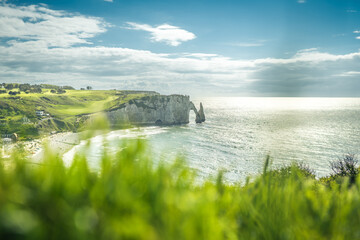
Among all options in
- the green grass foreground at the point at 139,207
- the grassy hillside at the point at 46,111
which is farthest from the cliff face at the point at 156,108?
the green grass foreground at the point at 139,207

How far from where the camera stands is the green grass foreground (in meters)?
1.00

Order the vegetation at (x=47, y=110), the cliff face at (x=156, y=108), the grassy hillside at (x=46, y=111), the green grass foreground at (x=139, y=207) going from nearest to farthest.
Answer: the green grass foreground at (x=139, y=207), the grassy hillside at (x=46, y=111), the vegetation at (x=47, y=110), the cliff face at (x=156, y=108)

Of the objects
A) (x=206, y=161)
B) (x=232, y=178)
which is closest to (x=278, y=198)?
(x=232, y=178)

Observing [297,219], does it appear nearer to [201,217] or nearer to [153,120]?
[201,217]

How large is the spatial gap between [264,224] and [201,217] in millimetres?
816

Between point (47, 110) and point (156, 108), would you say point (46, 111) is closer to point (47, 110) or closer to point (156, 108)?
point (47, 110)

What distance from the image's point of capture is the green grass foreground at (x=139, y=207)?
100 cm

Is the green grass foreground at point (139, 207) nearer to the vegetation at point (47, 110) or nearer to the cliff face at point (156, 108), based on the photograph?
the vegetation at point (47, 110)

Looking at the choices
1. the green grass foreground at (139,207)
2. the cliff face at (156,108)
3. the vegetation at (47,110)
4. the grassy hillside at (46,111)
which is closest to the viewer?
the green grass foreground at (139,207)

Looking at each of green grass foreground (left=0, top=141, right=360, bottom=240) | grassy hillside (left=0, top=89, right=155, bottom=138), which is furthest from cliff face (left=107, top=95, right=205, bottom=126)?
green grass foreground (left=0, top=141, right=360, bottom=240)

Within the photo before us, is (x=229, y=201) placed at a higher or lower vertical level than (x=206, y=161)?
higher

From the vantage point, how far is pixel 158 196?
4.50ft

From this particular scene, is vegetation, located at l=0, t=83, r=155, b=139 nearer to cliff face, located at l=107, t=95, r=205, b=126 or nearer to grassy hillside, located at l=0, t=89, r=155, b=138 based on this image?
grassy hillside, located at l=0, t=89, r=155, b=138

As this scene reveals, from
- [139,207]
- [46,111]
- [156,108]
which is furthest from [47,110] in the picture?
[139,207]
